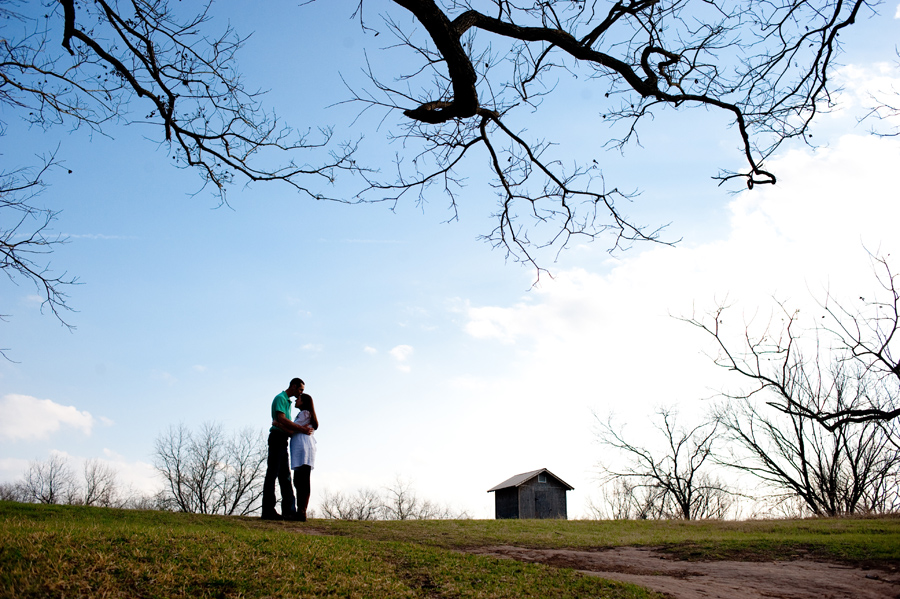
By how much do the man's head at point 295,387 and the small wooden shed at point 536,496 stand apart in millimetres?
26010

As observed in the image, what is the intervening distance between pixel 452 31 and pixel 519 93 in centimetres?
239

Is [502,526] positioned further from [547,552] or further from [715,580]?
[715,580]

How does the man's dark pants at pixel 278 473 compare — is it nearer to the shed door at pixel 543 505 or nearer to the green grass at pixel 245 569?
the green grass at pixel 245 569

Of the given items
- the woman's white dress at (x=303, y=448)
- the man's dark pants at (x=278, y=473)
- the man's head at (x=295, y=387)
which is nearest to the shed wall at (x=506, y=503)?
the man's dark pants at (x=278, y=473)

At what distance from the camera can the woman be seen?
372 inches

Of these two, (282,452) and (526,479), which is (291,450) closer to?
(282,452)

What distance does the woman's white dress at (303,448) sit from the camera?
30.9 ft

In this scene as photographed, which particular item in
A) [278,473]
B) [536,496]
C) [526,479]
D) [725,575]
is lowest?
[536,496]

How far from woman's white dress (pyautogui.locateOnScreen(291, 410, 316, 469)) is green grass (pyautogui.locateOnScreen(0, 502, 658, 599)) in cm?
226

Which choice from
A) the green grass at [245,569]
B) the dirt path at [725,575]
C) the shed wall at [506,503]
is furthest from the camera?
the shed wall at [506,503]

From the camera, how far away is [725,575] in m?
7.01

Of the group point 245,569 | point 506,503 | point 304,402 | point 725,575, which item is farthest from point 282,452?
point 506,503

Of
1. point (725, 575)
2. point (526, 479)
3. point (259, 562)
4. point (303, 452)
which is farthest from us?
point (526, 479)

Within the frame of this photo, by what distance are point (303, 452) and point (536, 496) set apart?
26996 millimetres
